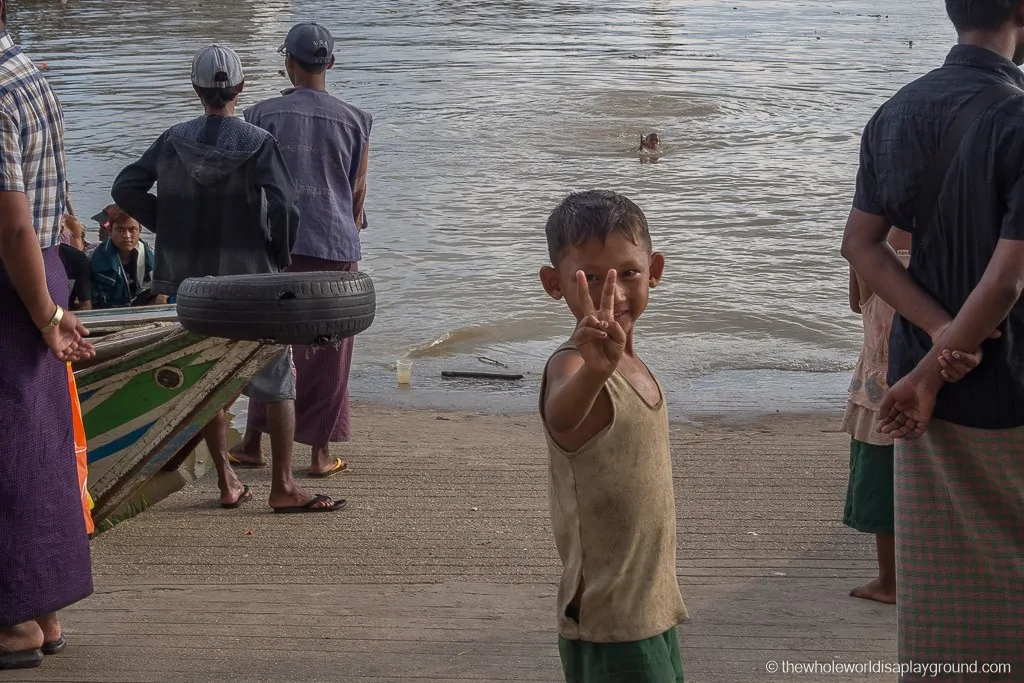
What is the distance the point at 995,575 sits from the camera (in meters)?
3.03

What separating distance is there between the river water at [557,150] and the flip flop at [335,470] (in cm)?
221

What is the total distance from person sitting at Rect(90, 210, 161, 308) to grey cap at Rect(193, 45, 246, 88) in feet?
4.21

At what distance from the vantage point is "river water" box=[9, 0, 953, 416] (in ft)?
31.9

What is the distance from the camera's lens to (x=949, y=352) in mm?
2893

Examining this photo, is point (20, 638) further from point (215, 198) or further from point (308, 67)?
point (308, 67)

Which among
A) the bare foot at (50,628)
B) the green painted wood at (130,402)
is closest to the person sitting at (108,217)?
the green painted wood at (130,402)

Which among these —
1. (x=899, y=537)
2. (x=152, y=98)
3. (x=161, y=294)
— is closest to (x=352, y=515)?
(x=161, y=294)

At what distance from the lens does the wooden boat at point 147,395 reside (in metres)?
4.81

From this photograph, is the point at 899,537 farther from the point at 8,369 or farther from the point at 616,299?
the point at 8,369

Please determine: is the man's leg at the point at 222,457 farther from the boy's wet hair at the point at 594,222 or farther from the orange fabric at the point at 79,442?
the boy's wet hair at the point at 594,222

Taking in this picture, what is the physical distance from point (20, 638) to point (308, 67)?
2.78 metres

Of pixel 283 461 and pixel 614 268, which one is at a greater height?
pixel 614 268

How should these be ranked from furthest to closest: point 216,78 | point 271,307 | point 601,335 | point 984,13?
point 216,78
point 271,307
point 984,13
point 601,335

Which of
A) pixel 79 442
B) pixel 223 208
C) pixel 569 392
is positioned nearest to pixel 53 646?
pixel 79 442
